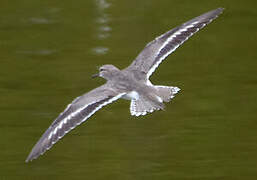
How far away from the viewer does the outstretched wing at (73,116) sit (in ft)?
25.0

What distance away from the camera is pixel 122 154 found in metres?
8.91

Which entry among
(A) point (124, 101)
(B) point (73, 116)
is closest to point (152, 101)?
(B) point (73, 116)

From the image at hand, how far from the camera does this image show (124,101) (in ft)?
33.2

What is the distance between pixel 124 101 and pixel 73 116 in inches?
90.5

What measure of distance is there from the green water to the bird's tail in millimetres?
649

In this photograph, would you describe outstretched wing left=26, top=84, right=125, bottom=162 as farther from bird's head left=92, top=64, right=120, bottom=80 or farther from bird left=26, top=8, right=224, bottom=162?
bird's head left=92, top=64, right=120, bottom=80

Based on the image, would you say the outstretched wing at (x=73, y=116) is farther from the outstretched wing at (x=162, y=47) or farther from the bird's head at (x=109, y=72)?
the outstretched wing at (x=162, y=47)

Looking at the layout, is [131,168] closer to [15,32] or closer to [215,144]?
[215,144]

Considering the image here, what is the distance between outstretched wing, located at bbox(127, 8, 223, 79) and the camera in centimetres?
877

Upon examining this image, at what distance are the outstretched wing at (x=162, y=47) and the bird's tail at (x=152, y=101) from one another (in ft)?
1.42

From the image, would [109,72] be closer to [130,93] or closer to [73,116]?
[130,93]

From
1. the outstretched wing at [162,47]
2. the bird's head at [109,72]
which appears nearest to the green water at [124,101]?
the bird's head at [109,72]

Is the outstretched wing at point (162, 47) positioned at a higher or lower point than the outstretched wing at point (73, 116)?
higher

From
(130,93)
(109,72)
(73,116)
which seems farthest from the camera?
(109,72)
